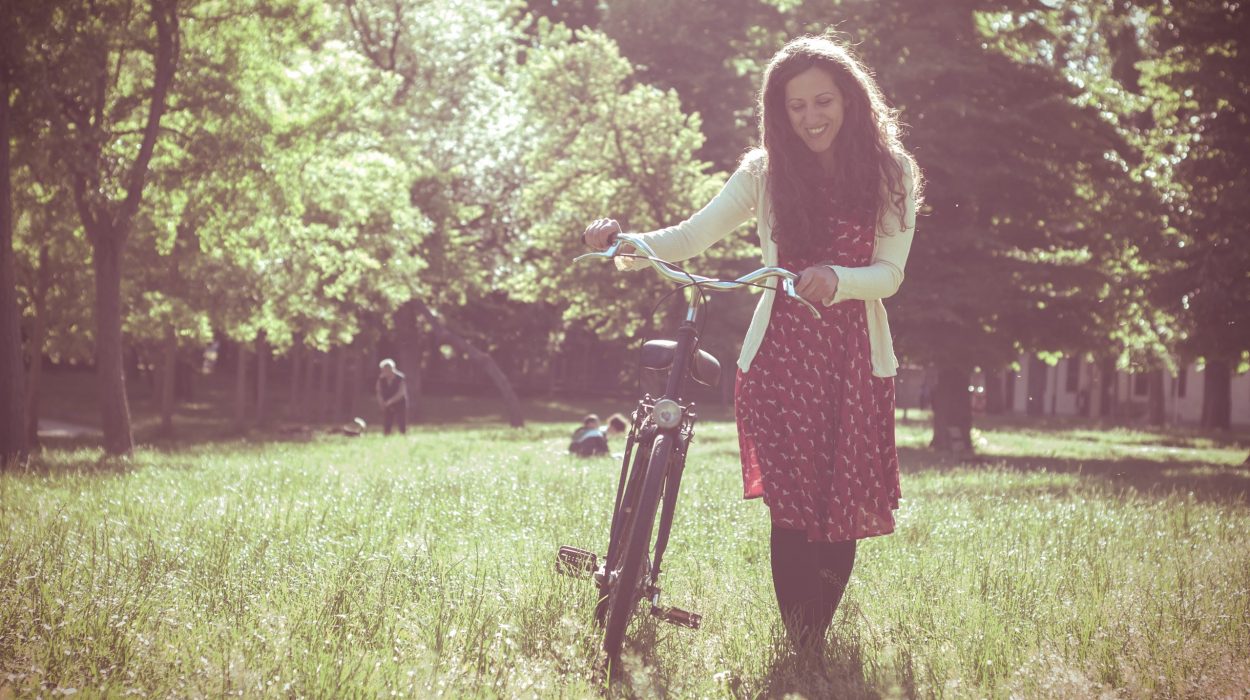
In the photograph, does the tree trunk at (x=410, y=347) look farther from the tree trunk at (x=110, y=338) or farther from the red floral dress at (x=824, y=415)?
the red floral dress at (x=824, y=415)

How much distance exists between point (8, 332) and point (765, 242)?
10438mm

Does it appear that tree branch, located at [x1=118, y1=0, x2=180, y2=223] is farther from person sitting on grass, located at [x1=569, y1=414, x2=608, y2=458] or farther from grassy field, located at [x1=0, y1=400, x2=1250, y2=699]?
grassy field, located at [x1=0, y1=400, x2=1250, y2=699]

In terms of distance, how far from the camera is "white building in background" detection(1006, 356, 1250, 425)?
147ft

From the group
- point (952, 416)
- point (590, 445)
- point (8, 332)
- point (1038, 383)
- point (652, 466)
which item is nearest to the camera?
point (652, 466)

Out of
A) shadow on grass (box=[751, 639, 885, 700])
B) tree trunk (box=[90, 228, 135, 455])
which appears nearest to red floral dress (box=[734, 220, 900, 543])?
shadow on grass (box=[751, 639, 885, 700])

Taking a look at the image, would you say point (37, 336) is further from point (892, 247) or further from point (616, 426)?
point (892, 247)

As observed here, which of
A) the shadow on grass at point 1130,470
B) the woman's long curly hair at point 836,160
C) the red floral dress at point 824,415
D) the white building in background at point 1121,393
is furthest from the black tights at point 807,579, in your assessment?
the white building in background at point 1121,393

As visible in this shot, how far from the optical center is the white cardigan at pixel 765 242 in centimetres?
408

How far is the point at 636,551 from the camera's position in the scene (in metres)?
3.87

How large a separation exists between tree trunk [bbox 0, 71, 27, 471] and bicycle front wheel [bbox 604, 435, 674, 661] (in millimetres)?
9805

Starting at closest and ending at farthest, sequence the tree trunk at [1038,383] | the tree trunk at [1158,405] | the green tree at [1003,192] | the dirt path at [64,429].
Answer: the green tree at [1003,192] < the dirt path at [64,429] < the tree trunk at [1158,405] < the tree trunk at [1038,383]

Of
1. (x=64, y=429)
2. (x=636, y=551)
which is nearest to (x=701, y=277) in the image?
(x=636, y=551)

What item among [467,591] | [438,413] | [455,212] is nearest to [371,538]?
[467,591]

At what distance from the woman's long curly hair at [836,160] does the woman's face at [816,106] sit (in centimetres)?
2
